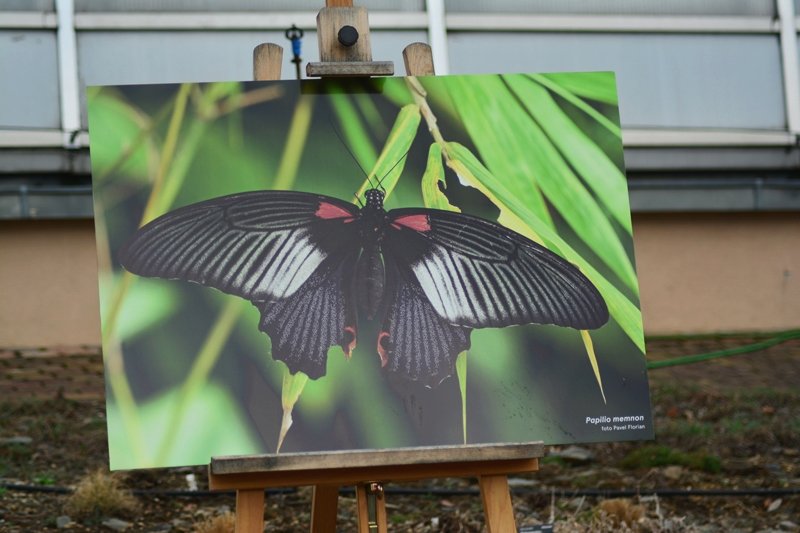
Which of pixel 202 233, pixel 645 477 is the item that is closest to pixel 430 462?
pixel 202 233

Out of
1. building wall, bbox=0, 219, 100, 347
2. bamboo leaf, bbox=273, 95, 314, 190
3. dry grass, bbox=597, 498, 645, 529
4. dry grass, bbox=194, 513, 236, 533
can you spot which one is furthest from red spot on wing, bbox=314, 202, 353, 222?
building wall, bbox=0, 219, 100, 347

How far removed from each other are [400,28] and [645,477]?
3448 mm

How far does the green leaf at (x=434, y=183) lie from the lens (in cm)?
343

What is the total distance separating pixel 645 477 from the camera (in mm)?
4863

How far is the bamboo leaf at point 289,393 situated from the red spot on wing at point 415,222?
57cm

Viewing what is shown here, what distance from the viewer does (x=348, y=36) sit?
11.4ft

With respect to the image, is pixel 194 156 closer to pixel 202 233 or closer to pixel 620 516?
pixel 202 233

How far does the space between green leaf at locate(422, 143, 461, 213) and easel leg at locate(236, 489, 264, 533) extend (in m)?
1.05

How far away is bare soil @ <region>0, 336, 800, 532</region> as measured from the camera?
4371mm

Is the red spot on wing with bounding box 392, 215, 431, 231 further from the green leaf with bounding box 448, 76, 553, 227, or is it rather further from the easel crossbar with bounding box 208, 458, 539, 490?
the easel crossbar with bounding box 208, 458, 539, 490

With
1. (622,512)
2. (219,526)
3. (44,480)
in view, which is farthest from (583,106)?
(44,480)

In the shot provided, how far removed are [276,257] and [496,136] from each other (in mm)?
809

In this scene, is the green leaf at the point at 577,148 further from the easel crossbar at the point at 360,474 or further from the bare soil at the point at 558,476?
the bare soil at the point at 558,476

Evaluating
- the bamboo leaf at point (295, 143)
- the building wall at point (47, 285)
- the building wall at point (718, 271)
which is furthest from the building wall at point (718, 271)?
the bamboo leaf at point (295, 143)
